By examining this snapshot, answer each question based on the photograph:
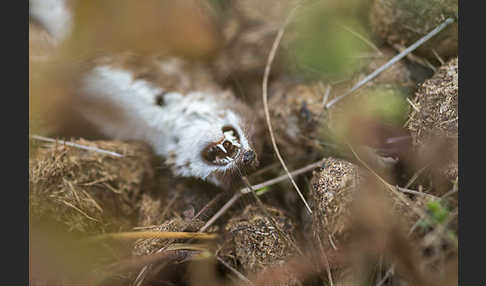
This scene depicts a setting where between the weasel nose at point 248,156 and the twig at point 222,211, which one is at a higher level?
the weasel nose at point 248,156

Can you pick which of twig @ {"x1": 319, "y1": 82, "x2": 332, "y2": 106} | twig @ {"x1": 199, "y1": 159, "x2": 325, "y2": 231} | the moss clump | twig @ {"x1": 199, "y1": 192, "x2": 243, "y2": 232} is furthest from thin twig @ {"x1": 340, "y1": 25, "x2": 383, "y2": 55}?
the moss clump

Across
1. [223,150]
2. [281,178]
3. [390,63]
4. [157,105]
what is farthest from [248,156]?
[390,63]

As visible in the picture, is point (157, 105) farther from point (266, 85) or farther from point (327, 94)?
point (327, 94)

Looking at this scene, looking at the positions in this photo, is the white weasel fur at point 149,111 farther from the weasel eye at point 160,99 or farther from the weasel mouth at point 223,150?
the weasel mouth at point 223,150

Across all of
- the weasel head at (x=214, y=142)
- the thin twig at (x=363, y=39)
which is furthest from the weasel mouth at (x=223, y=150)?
the thin twig at (x=363, y=39)

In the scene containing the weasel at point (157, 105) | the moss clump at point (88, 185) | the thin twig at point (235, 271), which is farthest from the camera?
the weasel at point (157, 105)

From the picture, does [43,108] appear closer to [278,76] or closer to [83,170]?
[83,170]
